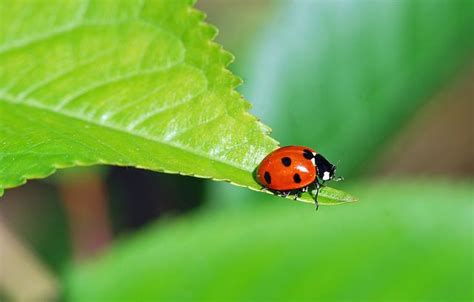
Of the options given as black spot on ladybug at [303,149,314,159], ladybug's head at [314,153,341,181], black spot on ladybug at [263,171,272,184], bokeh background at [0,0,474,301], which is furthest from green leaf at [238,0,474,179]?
black spot on ladybug at [263,171,272,184]

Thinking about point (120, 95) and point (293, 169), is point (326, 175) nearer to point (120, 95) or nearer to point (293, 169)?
point (293, 169)

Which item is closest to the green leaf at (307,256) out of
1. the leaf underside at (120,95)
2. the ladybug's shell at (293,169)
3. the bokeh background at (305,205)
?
the bokeh background at (305,205)

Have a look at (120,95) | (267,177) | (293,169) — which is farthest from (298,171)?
(120,95)

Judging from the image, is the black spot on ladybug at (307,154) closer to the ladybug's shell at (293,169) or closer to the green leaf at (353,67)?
the ladybug's shell at (293,169)

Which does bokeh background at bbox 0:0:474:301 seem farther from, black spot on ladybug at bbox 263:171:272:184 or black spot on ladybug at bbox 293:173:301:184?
black spot on ladybug at bbox 263:171:272:184

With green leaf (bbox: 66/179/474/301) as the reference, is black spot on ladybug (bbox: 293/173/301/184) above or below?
above

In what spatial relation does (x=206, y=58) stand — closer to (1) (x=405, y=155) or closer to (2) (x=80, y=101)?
(2) (x=80, y=101)

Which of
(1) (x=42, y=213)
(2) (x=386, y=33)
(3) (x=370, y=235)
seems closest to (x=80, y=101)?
(3) (x=370, y=235)
